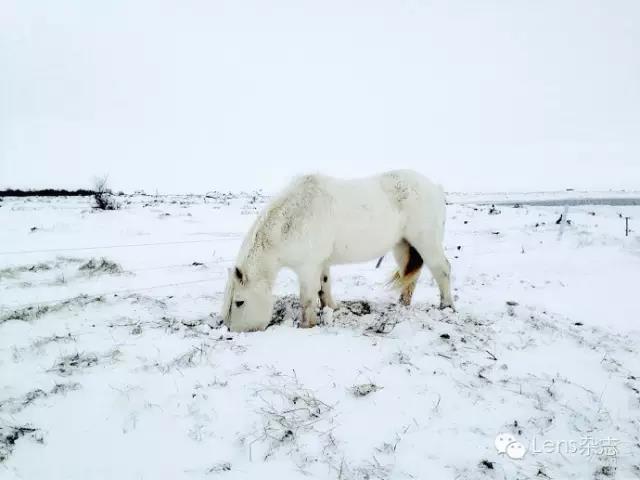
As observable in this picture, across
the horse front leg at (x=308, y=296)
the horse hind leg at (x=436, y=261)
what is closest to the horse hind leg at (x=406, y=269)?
the horse hind leg at (x=436, y=261)

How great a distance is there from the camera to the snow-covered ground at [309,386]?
265 cm

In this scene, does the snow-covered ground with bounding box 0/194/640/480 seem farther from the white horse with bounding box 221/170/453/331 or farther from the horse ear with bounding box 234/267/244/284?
the horse ear with bounding box 234/267/244/284

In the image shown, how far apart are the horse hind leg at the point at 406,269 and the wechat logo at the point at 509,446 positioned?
382cm

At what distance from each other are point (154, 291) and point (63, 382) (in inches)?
139

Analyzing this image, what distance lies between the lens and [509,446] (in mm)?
2854

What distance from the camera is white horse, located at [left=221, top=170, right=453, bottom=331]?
16.9 ft

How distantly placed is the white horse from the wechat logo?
9.47 feet

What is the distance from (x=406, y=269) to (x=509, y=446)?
409 centimetres

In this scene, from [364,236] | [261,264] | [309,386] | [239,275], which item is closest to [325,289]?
→ [364,236]

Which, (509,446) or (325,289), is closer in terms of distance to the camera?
Answer: (509,446)

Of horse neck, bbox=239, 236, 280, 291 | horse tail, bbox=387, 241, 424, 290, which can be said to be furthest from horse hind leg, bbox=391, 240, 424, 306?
horse neck, bbox=239, 236, 280, 291

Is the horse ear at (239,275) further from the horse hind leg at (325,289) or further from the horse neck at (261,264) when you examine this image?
the horse hind leg at (325,289)

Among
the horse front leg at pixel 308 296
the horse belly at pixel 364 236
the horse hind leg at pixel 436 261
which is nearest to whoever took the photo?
the horse front leg at pixel 308 296

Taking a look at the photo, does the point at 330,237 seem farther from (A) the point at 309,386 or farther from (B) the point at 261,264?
(A) the point at 309,386
